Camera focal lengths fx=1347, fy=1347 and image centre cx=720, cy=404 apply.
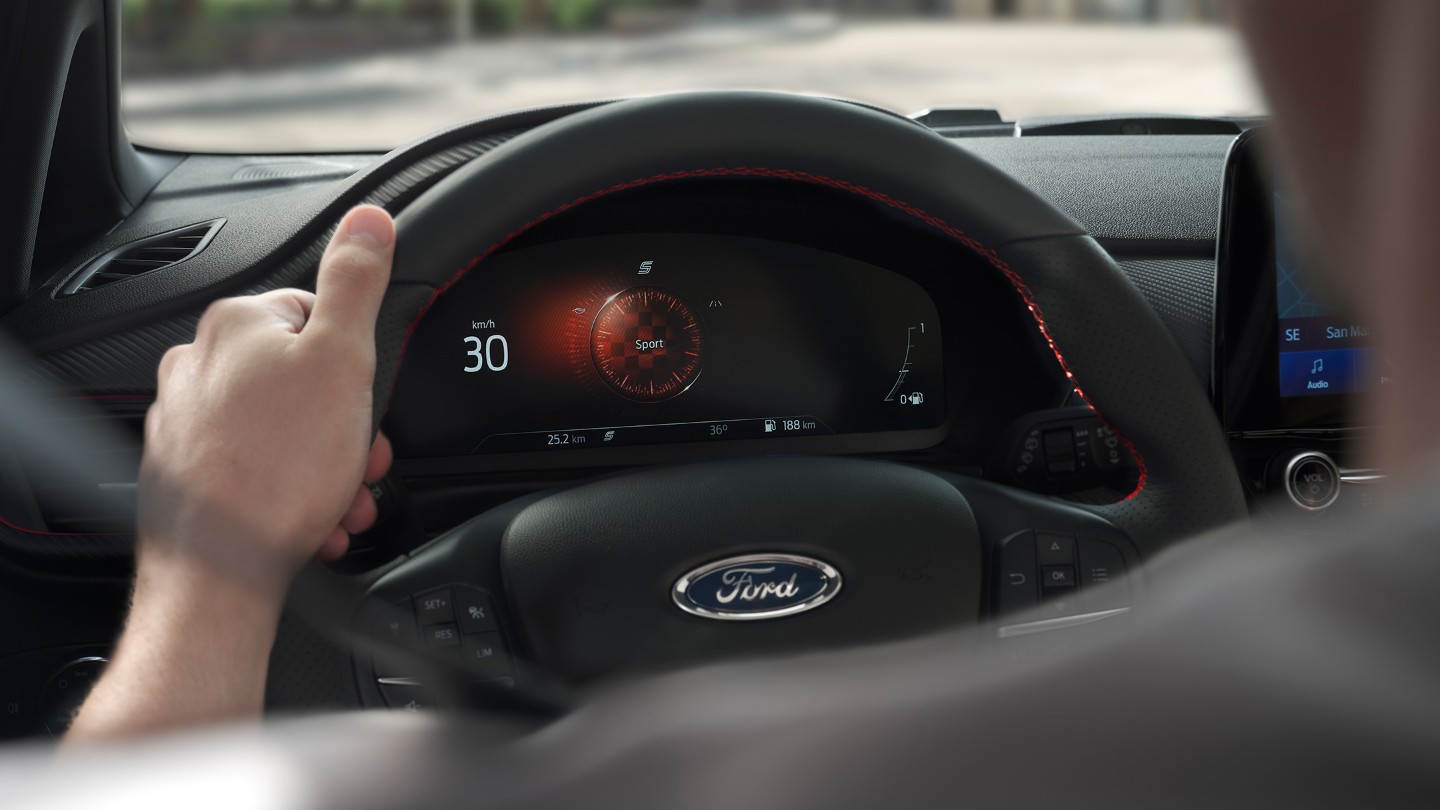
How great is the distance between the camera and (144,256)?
1.95 meters

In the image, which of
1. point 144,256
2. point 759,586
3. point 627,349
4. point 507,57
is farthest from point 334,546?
point 507,57

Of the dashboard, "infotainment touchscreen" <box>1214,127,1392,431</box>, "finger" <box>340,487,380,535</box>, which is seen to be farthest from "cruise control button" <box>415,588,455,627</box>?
"infotainment touchscreen" <box>1214,127,1392,431</box>

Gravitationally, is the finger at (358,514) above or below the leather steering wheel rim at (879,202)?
below

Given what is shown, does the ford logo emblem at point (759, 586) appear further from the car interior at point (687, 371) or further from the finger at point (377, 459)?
the finger at point (377, 459)

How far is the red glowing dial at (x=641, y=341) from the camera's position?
6.12 feet

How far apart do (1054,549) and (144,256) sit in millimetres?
1353

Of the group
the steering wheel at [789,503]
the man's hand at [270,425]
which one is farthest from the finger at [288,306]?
the steering wheel at [789,503]

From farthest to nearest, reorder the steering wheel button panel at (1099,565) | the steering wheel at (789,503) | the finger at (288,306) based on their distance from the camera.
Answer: the steering wheel button panel at (1099,565)
the steering wheel at (789,503)
the finger at (288,306)

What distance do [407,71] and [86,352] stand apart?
9.26 meters

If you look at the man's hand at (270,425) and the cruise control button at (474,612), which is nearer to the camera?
the man's hand at (270,425)

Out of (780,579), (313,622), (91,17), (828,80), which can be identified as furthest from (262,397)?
(828,80)

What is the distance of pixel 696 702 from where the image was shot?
0.44 m

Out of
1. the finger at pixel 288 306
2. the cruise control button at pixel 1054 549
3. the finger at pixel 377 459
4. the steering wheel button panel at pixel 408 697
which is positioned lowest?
the steering wheel button panel at pixel 408 697

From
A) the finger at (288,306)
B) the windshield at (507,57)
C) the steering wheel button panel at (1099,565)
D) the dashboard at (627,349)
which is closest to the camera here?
the finger at (288,306)
